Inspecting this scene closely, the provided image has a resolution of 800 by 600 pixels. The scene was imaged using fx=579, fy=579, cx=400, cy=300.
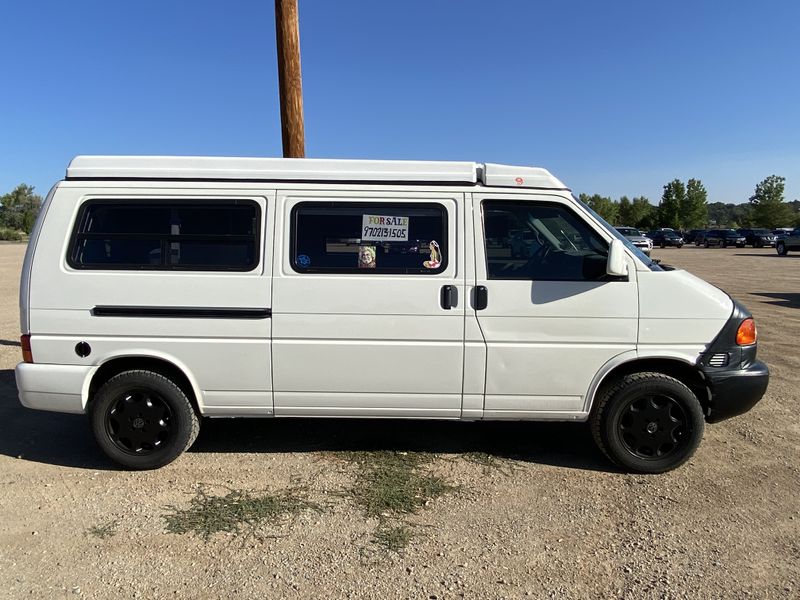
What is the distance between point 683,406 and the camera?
4062mm

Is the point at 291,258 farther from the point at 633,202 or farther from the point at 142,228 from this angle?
the point at 633,202

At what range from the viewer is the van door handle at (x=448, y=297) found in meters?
3.96

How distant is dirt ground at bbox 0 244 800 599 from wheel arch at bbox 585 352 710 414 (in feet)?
1.94

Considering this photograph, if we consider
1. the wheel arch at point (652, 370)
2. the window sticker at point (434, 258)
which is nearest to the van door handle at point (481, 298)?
the window sticker at point (434, 258)

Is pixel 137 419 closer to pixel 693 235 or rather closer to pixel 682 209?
pixel 693 235

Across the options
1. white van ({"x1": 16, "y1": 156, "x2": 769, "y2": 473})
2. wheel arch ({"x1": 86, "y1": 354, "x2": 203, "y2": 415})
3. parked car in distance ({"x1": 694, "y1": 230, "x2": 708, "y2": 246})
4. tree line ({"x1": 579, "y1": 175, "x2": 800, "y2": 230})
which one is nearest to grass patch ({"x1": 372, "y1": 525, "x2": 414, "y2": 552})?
white van ({"x1": 16, "y1": 156, "x2": 769, "y2": 473})

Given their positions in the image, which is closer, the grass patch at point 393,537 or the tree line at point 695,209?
the grass patch at point 393,537

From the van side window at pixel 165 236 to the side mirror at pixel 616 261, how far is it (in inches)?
93.8

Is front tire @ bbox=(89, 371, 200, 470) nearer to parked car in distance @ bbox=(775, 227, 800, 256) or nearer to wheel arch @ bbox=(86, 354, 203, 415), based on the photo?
wheel arch @ bbox=(86, 354, 203, 415)

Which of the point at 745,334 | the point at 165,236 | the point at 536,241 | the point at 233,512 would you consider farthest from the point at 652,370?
the point at 165,236

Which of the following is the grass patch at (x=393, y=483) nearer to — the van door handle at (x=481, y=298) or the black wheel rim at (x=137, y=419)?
the van door handle at (x=481, y=298)

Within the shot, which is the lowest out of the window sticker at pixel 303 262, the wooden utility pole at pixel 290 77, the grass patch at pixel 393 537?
the grass patch at pixel 393 537

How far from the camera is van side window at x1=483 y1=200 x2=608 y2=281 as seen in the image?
4020 mm

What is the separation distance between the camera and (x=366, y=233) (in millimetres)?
4043
